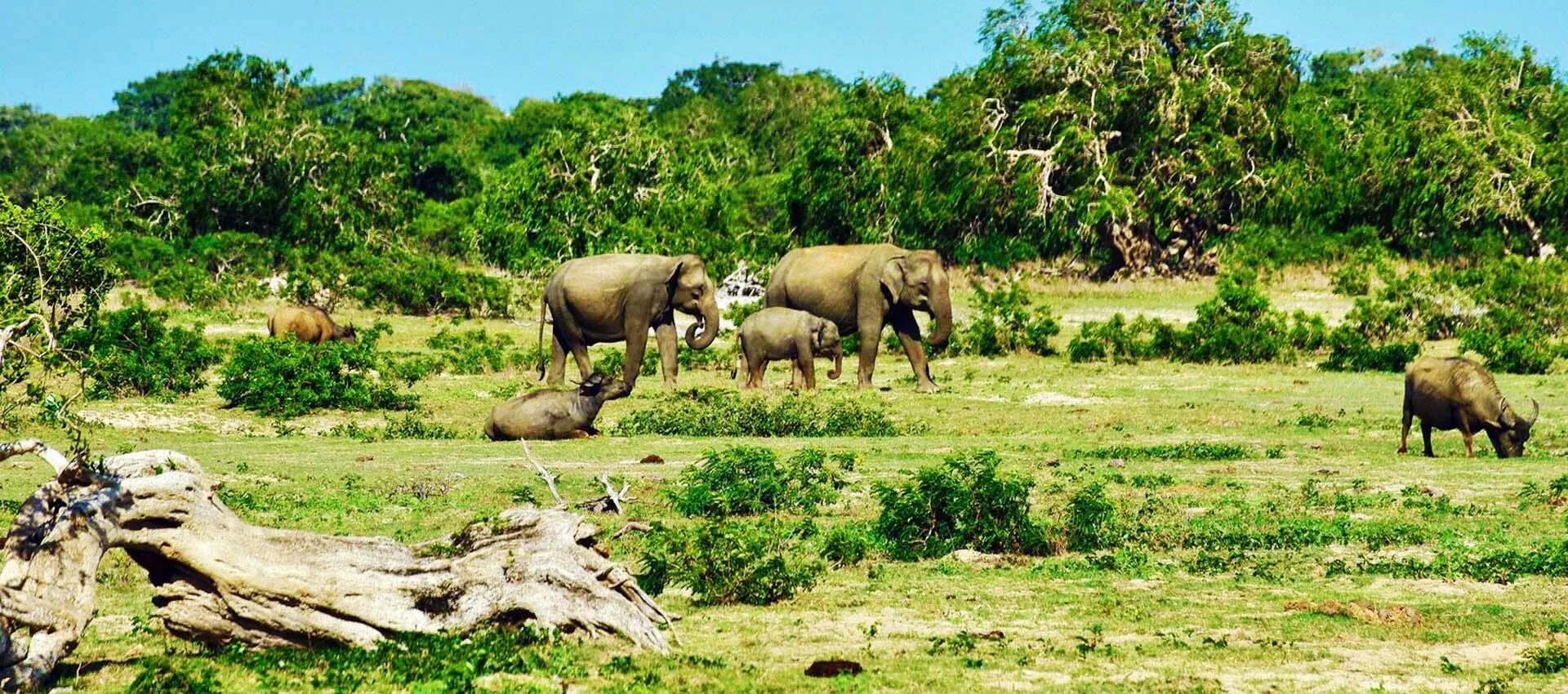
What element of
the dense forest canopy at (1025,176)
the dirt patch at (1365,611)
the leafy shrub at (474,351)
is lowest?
the dirt patch at (1365,611)

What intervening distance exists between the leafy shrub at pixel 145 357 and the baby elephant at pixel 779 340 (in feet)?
25.1

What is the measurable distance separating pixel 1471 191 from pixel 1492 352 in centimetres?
1247

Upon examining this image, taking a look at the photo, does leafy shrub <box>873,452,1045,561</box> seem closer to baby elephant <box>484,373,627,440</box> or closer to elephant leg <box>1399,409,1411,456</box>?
elephant leg <box>1399,409,1411,456</box>

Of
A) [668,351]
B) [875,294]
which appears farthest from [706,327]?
[875,294]

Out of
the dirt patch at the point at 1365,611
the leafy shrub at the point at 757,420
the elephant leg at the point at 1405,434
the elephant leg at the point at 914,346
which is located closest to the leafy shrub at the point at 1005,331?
the elephant leg at the point at 914,346

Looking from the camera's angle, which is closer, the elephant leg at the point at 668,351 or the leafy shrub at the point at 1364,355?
the elephant leg at the point at 668,351

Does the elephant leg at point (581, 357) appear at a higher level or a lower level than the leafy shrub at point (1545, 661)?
higher

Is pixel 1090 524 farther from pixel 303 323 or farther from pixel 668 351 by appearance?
pixel 303 323

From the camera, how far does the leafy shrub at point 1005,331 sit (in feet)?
113

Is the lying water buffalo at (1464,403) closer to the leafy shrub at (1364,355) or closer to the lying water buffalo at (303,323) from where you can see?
the leafy shrub at (1364,355)

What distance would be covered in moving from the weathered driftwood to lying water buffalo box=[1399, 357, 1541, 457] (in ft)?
38.7

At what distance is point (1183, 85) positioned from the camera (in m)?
43.1

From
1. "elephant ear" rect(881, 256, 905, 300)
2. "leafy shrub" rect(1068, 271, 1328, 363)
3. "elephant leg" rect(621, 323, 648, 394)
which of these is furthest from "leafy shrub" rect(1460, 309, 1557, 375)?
"elephant leg" rect(621, 323, 648, 394)

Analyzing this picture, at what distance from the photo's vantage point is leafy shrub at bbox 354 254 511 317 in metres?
40.7
